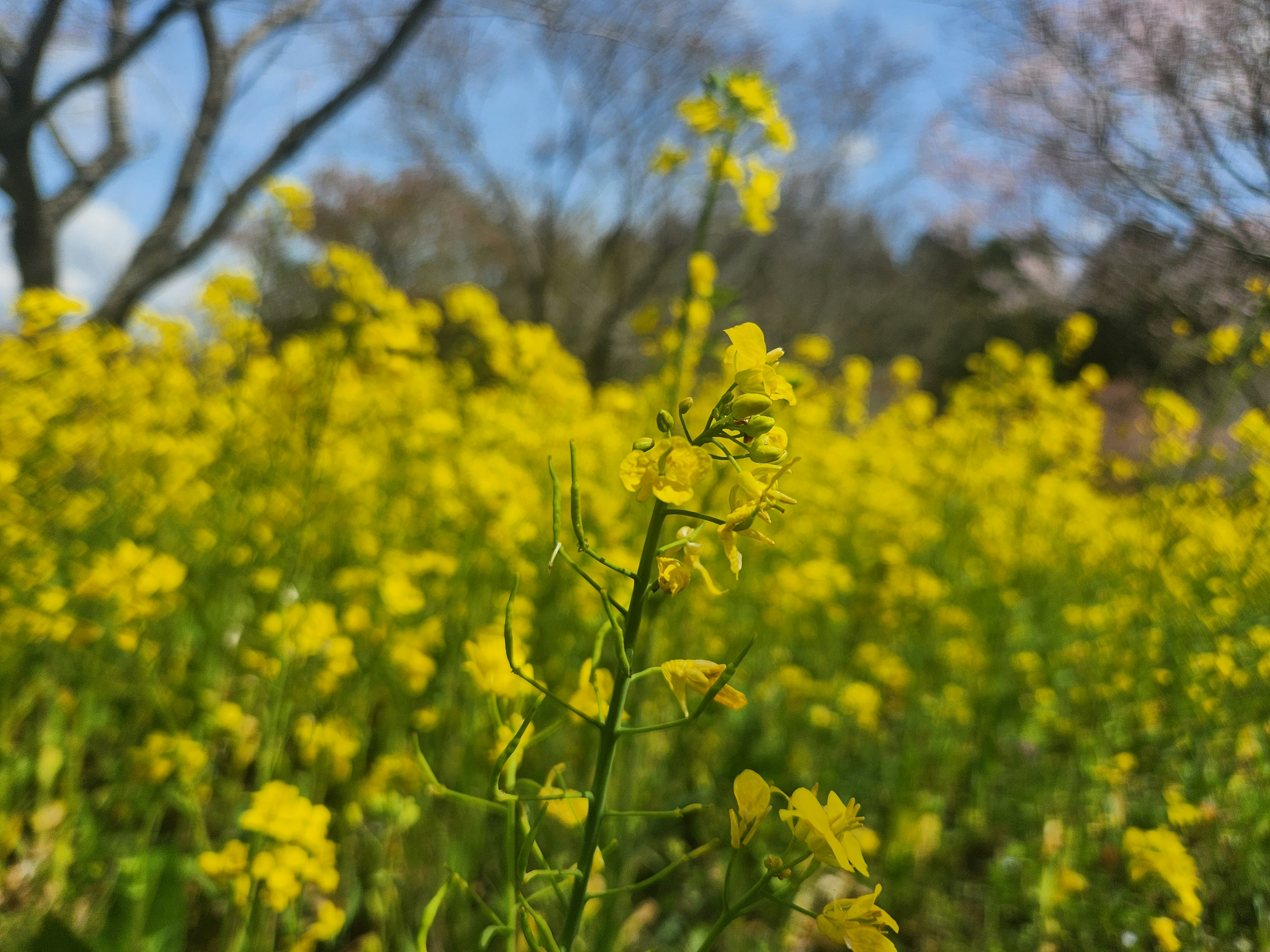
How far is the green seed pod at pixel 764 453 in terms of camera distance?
558 millimetres

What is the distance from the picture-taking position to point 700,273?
1.59m

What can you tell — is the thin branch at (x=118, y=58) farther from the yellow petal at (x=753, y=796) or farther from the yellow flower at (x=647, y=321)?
the yellow petal at (x=753, y=796)

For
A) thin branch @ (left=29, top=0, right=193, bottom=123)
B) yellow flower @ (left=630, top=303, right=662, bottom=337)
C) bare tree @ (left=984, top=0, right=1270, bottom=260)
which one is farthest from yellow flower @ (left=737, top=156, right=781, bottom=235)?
thin branch @ (left=29, top=0, right=193, bottom=123)

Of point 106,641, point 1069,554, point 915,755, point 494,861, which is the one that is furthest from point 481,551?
point 1069,554

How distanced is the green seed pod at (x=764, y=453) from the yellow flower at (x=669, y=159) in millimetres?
1102

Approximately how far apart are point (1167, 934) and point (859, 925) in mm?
674

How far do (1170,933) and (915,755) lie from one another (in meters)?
1.12

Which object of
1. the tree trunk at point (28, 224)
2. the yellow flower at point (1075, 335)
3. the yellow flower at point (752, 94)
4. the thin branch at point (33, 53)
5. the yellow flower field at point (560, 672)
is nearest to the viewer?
the yellow flower field at point (560, 672)

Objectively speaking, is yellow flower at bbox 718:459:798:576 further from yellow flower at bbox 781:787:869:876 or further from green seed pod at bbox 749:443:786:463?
yellow flower at bbox 781:787:869:876

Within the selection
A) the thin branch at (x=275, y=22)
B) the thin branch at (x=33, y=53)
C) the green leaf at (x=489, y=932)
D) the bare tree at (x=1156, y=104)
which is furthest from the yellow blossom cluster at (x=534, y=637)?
the thin branch at (x=275, y=22)

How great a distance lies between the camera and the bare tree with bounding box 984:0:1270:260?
94 cm

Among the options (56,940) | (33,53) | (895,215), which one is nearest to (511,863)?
(56,940)

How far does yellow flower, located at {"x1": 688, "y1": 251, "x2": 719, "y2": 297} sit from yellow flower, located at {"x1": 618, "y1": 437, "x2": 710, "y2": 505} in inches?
39.5

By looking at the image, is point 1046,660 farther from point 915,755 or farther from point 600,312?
point 600,312
